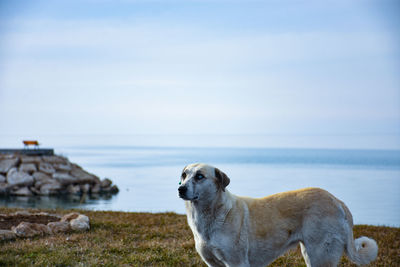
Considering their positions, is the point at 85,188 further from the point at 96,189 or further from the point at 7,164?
the point at 7,164

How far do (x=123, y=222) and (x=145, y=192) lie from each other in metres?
25.9

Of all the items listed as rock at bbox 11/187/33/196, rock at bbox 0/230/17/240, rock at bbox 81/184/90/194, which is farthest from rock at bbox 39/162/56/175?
rock at bbox 0/230/17/240

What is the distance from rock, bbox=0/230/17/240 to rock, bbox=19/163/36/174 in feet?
76.0

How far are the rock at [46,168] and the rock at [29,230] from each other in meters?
23.0

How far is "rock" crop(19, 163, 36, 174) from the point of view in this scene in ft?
96.1

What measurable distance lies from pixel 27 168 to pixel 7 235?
23.3 metres

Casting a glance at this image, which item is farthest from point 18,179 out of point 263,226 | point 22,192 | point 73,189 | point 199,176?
point 263,226

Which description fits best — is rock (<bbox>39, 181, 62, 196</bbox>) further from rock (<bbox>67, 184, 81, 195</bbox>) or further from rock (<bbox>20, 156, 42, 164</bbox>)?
rock (<bbox>20, 156, 42, 164</bbox>)

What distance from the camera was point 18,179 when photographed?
2864 centimetres

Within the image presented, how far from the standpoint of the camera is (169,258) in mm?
7102

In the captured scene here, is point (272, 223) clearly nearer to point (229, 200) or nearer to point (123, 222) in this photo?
point (229, 200)

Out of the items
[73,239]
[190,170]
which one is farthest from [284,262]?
[73,239]

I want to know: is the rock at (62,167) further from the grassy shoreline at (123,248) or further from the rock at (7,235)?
the rock at (7,235)

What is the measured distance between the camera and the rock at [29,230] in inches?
331
